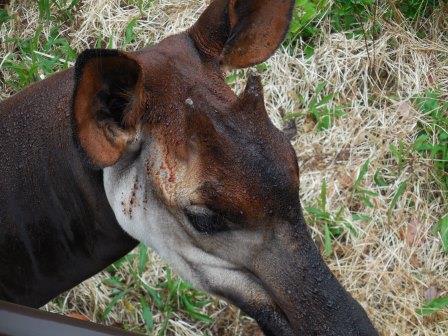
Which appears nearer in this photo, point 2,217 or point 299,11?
point 2,217

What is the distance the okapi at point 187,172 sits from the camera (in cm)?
233

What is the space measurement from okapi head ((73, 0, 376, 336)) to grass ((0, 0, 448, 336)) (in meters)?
1.53

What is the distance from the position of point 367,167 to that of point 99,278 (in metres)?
1.49

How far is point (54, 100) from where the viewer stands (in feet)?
8.95

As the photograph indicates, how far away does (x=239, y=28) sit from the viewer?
268cm

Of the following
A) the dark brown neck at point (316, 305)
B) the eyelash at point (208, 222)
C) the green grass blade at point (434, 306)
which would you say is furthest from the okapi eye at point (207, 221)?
the green grass blade at point (434, 306)

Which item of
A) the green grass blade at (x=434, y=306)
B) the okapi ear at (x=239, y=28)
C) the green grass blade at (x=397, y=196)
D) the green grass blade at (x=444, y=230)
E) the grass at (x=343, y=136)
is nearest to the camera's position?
the okapi ear at (x=239, y=28)

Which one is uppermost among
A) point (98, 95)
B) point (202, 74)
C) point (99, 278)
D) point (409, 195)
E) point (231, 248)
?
point (98, 95)

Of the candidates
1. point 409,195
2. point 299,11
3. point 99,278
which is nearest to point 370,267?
point 409,195

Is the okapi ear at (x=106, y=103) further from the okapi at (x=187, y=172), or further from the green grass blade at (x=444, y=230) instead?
the green grass blade at (x=444, y=230)

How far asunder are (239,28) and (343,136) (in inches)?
81.3

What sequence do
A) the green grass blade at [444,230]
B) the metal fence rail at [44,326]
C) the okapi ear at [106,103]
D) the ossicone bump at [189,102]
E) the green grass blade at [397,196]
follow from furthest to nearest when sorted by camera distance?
1. the green grass blade at [397,196]
2. the green grass blade at [444,230]
3. the ossicone bump at [189,102]
4. the okapi ear at [106,103]
5. the metal fence rail at [44,326]

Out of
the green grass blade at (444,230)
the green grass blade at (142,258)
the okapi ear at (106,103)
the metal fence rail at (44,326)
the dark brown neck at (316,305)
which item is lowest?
the green grass blade at (444,230)

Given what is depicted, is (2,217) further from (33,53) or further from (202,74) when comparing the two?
(33,53)
